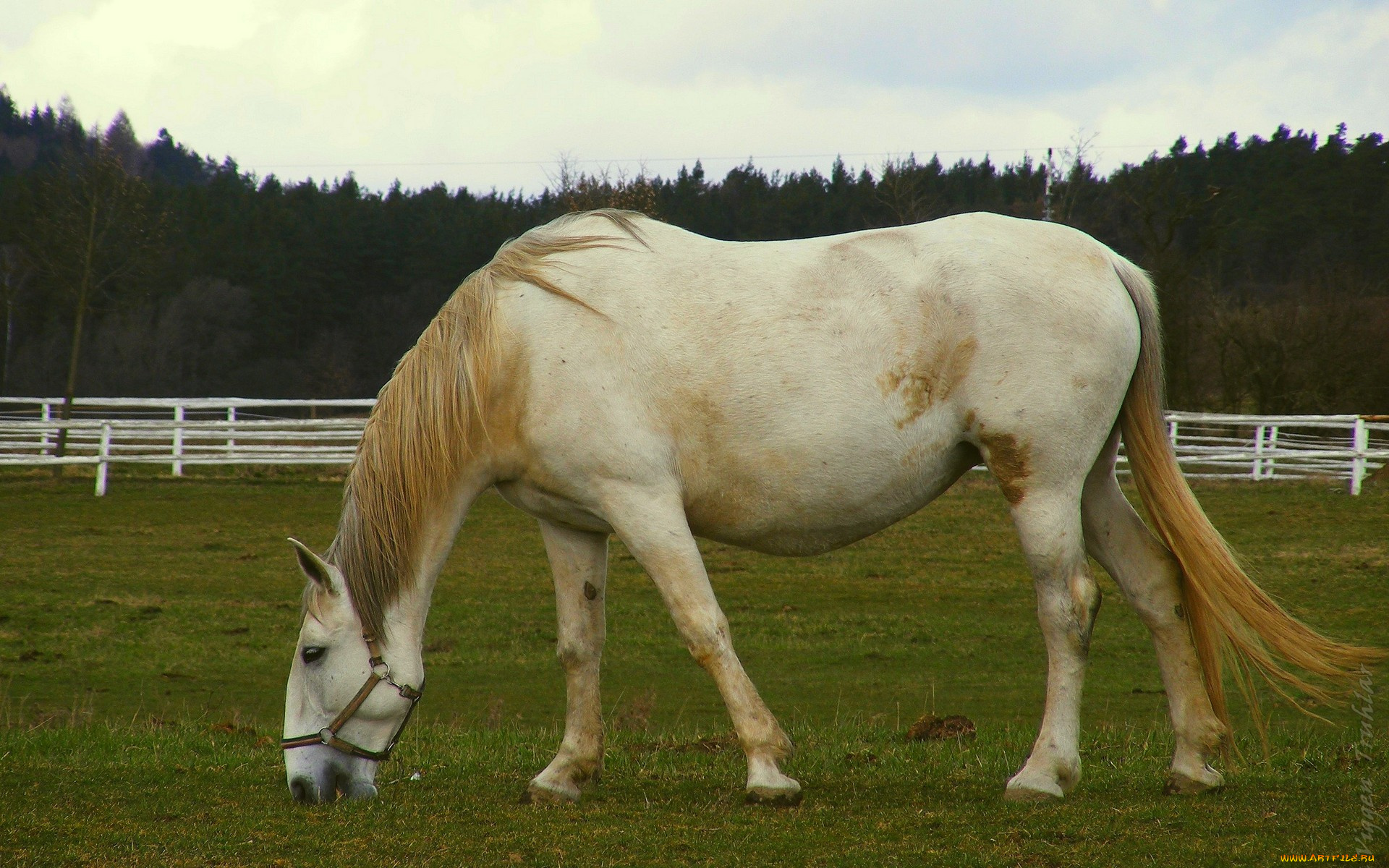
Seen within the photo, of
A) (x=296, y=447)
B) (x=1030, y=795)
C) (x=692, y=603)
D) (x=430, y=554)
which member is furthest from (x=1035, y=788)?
(x=296, y=447)

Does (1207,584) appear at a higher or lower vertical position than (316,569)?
higher

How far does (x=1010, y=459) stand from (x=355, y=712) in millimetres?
2568

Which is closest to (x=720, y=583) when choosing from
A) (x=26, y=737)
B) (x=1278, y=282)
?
(x=26, y=737)

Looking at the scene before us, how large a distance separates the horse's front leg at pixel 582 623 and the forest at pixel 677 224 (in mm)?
23186

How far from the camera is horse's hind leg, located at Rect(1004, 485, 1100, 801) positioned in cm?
413

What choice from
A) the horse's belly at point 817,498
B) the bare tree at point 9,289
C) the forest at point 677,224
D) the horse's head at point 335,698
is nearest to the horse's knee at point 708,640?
the horse's belly at point 817,498

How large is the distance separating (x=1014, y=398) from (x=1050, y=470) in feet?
0.98

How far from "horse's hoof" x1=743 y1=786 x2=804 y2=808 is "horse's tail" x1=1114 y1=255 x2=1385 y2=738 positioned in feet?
5.61

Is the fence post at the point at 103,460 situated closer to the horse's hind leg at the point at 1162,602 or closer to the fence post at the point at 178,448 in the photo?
the fence post at the point at 178,448

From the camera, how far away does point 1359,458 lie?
17.3 meters

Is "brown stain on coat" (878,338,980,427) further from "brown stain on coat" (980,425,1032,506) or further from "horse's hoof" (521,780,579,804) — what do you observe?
"horse's hoof" (521,780,579,804)

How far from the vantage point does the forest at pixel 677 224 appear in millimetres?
27875

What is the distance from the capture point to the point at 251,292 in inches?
1930

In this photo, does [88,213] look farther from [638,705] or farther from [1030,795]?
[1030,795]
